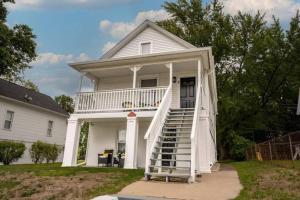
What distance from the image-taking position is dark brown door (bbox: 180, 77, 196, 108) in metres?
13.9

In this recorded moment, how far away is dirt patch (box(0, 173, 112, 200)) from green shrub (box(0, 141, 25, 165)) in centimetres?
869

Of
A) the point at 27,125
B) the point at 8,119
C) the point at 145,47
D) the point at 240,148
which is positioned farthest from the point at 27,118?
the point at 240,148

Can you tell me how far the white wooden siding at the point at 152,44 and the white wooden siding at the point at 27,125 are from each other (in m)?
9.74

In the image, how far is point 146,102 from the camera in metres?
12.4

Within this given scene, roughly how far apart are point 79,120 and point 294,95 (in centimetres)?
2544

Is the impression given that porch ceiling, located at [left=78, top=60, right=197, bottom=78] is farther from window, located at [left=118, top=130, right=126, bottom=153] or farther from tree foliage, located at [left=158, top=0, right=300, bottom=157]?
tree foliage, located at [left=158, top=0, right=300, bottom=157]

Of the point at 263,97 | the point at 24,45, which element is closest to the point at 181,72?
the point at 24,45

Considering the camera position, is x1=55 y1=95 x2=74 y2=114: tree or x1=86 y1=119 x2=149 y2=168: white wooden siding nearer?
x1=86 y1=119 x2=149 y2=168: white wooden siding

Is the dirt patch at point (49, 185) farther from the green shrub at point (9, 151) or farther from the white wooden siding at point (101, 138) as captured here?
the green shrub at point (9, 151)

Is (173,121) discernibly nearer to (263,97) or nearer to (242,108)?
(242,108)

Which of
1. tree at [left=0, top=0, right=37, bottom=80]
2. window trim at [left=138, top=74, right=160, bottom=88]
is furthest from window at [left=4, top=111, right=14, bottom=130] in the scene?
window trim at [left=138, top=74, right=160, bottom=88]

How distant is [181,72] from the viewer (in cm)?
1410

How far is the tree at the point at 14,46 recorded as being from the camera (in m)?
16.5

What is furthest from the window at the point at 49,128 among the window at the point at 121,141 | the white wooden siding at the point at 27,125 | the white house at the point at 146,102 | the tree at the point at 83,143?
the window at the point at 121,141
